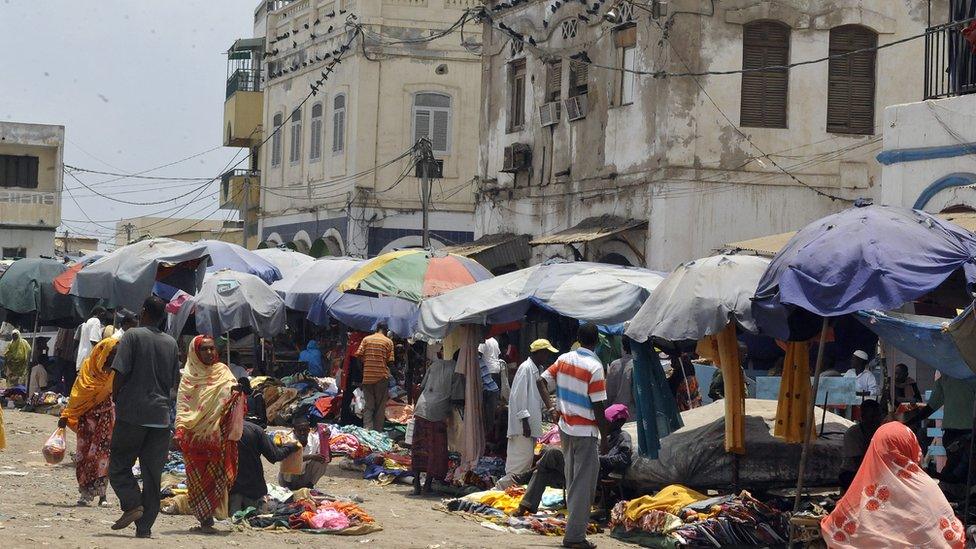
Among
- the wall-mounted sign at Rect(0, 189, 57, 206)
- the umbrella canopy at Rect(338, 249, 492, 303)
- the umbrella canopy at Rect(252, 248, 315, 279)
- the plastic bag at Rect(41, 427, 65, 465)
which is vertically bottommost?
the plastic bag at Rect(41, 427, 65, 465)

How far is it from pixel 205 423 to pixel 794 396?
454 cm

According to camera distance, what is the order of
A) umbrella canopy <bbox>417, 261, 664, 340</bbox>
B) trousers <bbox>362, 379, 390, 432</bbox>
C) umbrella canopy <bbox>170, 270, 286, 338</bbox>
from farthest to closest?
umbrella canopy <bbox>170, 270, 286, 338</bbox>
trousers <bbox>362, 379, 390, 432</bbox>
umbrella canopy <bbox>417, 261, 664, 340</bbox>

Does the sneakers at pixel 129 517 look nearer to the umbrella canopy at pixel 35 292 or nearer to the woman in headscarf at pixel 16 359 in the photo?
the umbrella canopy at pixel 35 292

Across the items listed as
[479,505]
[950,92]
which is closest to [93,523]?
[479,505]

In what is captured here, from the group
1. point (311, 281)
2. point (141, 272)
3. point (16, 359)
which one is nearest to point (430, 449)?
point (141, 272)

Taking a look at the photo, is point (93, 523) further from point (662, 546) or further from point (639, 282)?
point (639, 282)

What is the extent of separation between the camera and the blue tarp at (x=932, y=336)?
940cm

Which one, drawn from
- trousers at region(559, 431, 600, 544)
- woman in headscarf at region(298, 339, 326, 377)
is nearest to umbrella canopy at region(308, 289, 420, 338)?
woman in headscarf at region(298, 339, 326, 377)

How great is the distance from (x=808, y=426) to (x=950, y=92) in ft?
26.1

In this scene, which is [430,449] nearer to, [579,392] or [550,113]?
[579,392]

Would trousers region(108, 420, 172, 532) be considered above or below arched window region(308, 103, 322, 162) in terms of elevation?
below

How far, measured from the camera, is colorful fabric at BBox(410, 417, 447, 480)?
14.3 m

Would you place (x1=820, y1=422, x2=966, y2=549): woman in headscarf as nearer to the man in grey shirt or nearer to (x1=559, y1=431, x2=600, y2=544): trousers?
(x1=559, y1=431, x2=600, y2=544): trousers

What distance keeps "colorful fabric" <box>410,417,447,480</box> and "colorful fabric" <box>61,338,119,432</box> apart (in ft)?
12.0
